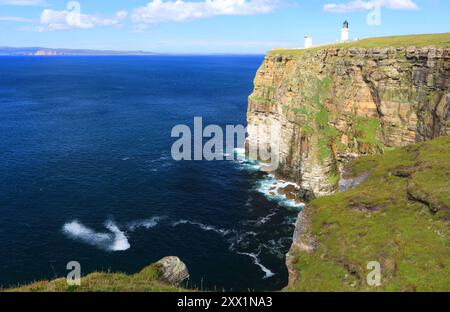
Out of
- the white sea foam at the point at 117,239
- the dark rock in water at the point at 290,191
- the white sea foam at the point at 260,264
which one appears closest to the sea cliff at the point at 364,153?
the dark rock in water at the point at 290,191

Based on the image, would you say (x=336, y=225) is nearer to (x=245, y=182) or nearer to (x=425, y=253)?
(x=425, y=253)

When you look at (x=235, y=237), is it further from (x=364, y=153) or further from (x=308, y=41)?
(x=308, y=41)

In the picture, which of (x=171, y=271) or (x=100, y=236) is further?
(x=100, y=236)

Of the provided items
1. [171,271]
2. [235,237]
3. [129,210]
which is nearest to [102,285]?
[171,271]

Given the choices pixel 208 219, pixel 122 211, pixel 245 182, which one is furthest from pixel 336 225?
pixel 245 182

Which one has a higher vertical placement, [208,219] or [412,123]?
[412,123]

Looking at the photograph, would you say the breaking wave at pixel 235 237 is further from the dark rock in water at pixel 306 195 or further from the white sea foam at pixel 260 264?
the dark rock in water at pixel 306 195
